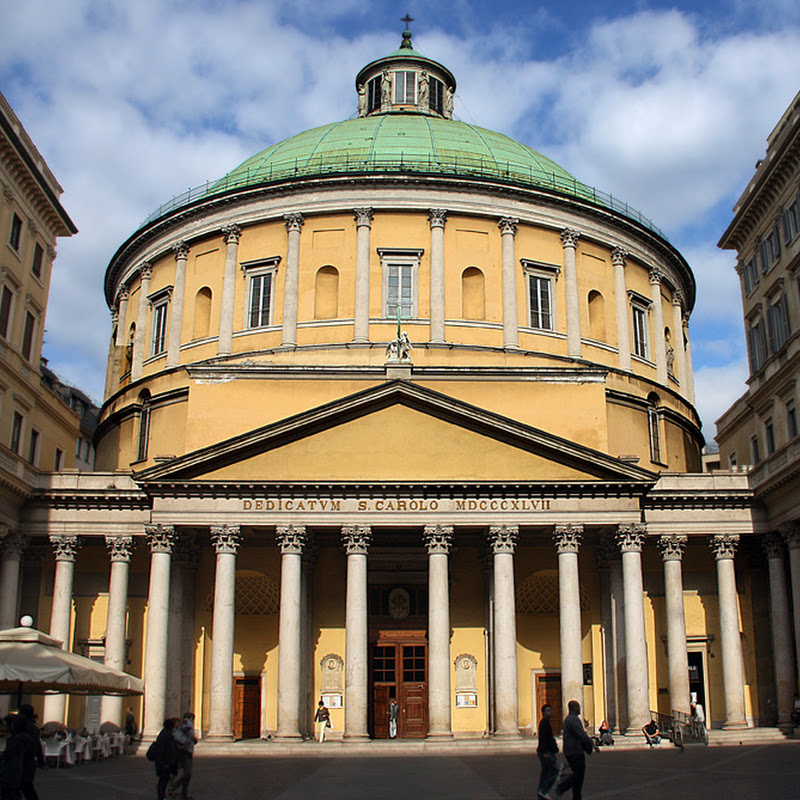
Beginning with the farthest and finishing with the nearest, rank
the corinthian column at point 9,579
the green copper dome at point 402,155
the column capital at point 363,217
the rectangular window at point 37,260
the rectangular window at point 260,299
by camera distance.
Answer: the green copper dome at point 402,155 → the rectangular window at point 260,299 → the column capital at point 363,217 → the rectangular window at point 37,260 → the corinthian column at point 9,579

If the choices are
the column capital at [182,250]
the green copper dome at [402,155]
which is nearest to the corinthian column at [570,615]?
the green copper dome at [402,155]

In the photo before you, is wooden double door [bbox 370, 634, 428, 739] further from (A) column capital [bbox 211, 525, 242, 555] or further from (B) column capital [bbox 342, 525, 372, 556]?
(A) column capital [bbox 211, 525, 242, 555]

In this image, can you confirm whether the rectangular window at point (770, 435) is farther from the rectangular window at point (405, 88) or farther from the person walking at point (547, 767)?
the rectangular window at point (405, 88)

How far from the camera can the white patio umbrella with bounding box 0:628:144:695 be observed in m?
20.5

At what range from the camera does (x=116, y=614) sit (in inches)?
1305

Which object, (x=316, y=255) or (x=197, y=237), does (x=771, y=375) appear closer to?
(x=316, y=255)

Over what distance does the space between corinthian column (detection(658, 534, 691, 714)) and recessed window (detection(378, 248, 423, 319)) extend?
13481 mm

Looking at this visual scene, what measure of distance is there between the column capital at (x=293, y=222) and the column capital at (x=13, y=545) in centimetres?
1610

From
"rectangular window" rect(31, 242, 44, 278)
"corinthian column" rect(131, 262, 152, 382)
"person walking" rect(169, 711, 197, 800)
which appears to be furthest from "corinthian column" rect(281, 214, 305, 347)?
"person walking" rect(169, 711, 197, 800)

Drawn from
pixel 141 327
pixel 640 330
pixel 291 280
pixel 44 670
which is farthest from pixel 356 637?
pixel 640 330

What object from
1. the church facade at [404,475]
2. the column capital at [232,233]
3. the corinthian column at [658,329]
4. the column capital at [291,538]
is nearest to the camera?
the column capital at [291,538]

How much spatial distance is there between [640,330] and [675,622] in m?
15.5

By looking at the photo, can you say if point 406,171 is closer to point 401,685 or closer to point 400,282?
point 400,282

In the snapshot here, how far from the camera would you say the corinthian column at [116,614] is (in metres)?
31.7
